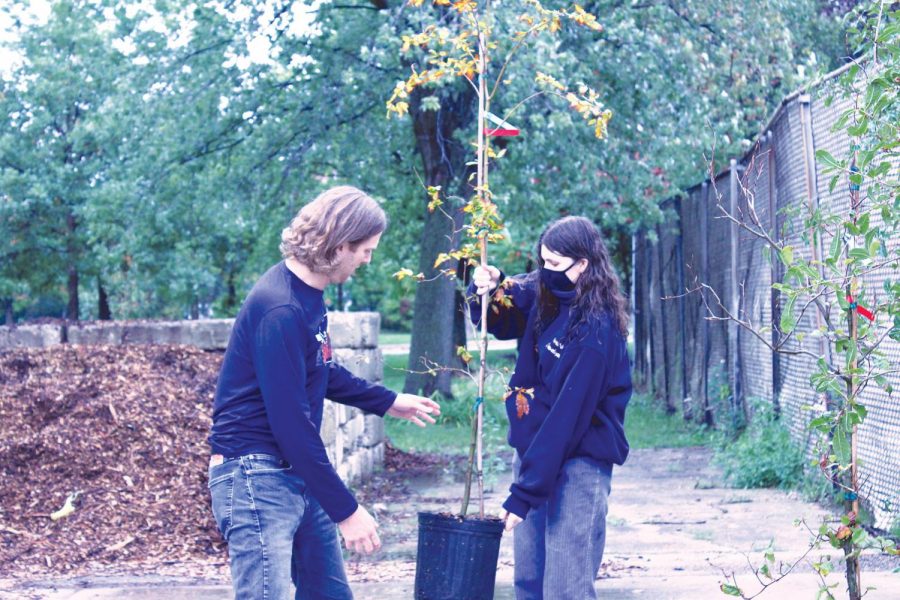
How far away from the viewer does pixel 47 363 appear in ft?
27.0

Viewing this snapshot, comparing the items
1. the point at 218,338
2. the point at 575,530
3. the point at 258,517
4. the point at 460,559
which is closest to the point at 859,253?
the point at 575,530

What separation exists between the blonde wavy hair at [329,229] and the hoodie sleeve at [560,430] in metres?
0.84

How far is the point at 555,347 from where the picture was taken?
3912 mm

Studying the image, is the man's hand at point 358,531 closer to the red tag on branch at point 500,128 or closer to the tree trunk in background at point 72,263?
the red tag on branch at point 500,128

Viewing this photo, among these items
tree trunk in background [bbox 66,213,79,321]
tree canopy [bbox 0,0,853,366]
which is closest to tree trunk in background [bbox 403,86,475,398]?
tree canopy [bbox 0,0,853,366]

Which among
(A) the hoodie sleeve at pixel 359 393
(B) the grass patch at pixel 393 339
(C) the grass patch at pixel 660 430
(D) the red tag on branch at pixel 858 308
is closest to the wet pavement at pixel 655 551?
(D) the red tag on branch at pixel 858 308

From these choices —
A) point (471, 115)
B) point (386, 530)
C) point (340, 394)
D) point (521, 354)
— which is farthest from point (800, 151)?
point (471, 115)

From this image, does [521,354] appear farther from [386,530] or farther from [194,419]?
[194,419]

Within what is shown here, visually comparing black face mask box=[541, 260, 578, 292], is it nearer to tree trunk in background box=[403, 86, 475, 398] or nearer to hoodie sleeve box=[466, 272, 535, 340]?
hoodie sleeve box=[466, 272, 535, 340]

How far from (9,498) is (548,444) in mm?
4200

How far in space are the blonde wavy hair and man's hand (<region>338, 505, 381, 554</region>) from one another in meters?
0.72

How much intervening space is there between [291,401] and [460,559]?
979 mm

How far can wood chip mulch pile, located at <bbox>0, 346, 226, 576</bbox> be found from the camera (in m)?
6.21

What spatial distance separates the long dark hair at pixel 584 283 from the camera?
12.6 ft
